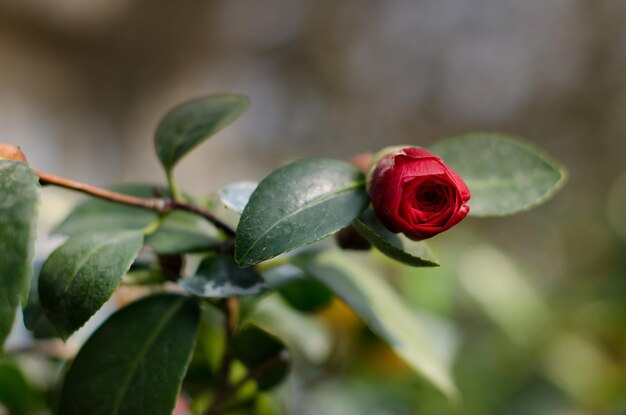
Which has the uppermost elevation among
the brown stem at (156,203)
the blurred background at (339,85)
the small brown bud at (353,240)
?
the brown stem at (156,203)

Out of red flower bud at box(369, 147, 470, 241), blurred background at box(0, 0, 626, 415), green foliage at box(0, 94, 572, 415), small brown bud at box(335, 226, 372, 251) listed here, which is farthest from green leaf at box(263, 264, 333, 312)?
blurred background at box(0, 0, 626, 415)

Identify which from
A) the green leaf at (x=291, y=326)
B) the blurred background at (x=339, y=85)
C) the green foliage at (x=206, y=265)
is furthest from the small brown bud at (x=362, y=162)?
the blurred background at (x=339, y=85)

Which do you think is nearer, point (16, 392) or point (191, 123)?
point (191, 123)

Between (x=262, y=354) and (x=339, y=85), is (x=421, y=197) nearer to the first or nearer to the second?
(x=262, y=354)

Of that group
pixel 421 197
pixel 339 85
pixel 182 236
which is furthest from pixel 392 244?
pixel 339 85

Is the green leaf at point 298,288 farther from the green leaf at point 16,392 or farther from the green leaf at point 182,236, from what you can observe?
the green leaf at point 16,392
